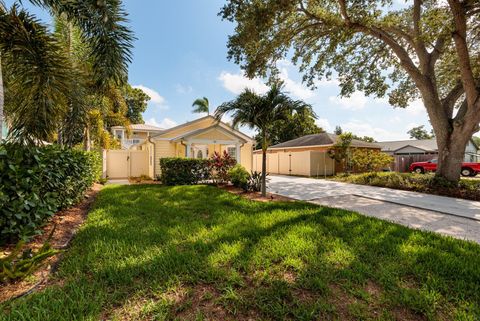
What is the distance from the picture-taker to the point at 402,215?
5.65 m

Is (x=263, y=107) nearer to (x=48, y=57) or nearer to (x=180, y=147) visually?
(x=48, y=57)

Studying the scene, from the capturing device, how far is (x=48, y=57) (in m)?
3.95

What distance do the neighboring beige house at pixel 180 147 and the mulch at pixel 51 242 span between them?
21.3 feet

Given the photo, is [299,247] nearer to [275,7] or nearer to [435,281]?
[435,281]

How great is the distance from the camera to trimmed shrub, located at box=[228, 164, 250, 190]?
8.87m

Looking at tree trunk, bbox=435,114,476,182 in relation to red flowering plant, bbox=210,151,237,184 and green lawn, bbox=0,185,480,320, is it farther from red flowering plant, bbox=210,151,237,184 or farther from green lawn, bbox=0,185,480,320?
red flowering plant, bbox=210,151,237,184

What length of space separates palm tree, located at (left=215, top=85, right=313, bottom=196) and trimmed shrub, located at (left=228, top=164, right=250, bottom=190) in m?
1.23

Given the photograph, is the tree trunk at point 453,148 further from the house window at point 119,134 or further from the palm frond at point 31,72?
the house window at point 119,134

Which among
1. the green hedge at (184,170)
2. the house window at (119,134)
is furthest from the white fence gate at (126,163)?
the house window at (119,134)

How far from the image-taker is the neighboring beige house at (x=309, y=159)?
56.1 feet

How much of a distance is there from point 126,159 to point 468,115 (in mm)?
18406

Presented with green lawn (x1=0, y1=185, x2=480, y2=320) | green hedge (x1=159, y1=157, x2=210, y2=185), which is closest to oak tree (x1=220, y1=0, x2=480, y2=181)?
green hedge (x1=159, y1=157, x2=210, y2=185)

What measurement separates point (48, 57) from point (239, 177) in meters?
6.88

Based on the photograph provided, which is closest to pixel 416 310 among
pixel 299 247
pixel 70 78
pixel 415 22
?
pixel 299 247
